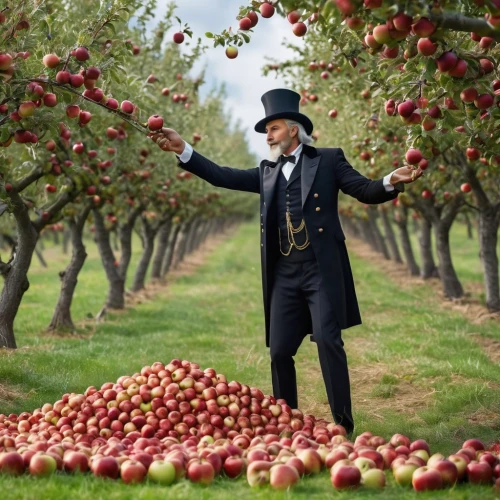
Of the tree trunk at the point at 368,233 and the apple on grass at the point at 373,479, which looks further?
the tree trunk at the point at 368,233

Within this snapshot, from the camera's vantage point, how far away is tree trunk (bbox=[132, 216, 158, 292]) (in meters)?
20.5

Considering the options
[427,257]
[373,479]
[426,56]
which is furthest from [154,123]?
[427,257]

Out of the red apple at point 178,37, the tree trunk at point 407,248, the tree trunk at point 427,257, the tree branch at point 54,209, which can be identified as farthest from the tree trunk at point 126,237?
the red apple at point 178,37

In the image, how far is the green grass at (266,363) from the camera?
14.7ft

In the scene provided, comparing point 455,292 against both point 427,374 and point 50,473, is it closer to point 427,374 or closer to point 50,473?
point 427,374

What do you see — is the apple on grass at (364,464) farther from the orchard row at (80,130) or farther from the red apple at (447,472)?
the orchard row at (80,130)

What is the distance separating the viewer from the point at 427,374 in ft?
29.3

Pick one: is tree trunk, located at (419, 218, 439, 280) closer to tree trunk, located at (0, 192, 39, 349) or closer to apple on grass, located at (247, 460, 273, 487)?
tree trunk, located at (0, 192, 39, 349)

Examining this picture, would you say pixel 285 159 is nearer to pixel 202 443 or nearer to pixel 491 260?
pixel 202 443

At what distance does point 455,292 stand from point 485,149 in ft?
34.4

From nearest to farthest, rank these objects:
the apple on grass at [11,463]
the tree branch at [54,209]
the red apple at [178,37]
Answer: the apple on grass at [11,463], the red apple at [178,37], the tree branch at [54,209]

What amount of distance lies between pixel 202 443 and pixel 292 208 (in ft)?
7.34

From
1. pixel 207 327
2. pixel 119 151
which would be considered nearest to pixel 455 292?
pixel 207 327

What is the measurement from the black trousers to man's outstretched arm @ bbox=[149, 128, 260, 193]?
32.0 inches
